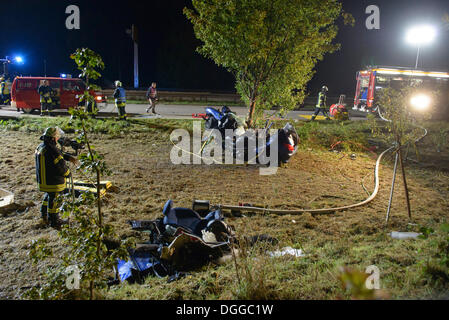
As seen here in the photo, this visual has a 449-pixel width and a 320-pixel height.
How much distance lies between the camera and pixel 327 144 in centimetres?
1185

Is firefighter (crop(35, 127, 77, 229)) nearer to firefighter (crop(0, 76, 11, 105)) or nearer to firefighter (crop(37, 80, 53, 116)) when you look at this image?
firefighter (crop(37, 80, 53, 116))

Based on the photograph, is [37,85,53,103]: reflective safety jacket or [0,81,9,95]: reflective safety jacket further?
[0,81,9,95]: reflective safety jacket

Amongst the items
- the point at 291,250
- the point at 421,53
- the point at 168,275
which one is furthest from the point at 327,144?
the point at 421,53

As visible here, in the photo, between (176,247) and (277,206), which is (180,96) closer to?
(277,206)

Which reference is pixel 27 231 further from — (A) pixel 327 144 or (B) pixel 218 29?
(A) pixel 327 144

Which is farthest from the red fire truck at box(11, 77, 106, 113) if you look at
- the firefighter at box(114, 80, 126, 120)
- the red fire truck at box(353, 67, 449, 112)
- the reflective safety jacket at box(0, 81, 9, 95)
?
the red fire truck at box(353, 67, 449, 112)

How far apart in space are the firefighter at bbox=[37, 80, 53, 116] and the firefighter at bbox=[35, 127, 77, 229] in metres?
10.6

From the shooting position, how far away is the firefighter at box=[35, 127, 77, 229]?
4961 mm

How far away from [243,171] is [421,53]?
4093cm

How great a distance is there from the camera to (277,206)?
6.24m

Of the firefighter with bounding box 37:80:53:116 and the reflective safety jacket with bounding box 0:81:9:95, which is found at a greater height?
the reflective safety jacket with bounding box 0:81:9:95

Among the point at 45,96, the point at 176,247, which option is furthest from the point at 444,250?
the point at 45,96

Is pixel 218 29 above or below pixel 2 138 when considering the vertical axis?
above

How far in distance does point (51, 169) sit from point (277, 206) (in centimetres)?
393
